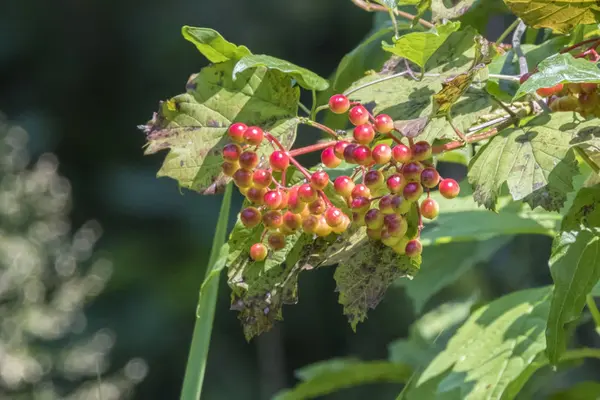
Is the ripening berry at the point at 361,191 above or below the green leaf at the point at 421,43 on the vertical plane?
below

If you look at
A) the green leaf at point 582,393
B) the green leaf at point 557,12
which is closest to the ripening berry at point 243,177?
the green leaf at point 557,12

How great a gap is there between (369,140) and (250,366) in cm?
259

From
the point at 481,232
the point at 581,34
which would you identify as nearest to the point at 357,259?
the point at 581,34

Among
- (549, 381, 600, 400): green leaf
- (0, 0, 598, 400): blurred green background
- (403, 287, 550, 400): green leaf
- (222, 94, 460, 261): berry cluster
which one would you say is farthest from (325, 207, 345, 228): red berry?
(0, 0, 598, 400): blurred green background

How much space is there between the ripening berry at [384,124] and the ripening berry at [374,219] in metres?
0.06

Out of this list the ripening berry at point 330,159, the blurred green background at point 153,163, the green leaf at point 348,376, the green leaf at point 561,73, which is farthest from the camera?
the blurred green background at point 153,163

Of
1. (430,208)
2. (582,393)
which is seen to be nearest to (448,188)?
(430,208)

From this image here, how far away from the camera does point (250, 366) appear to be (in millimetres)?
3084

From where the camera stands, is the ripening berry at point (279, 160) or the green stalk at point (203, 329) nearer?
the ripening berry at point (279, 160)

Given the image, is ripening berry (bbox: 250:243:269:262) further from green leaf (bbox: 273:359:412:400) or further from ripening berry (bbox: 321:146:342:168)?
green leaf (bbox: 273:359:412:400)

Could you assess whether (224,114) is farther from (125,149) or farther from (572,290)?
(125,149)

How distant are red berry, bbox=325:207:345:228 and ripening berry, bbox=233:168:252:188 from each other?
58 millimetres

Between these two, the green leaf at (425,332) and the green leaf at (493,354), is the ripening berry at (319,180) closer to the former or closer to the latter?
the green leaf at (493,354)

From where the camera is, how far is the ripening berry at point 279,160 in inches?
23.7
